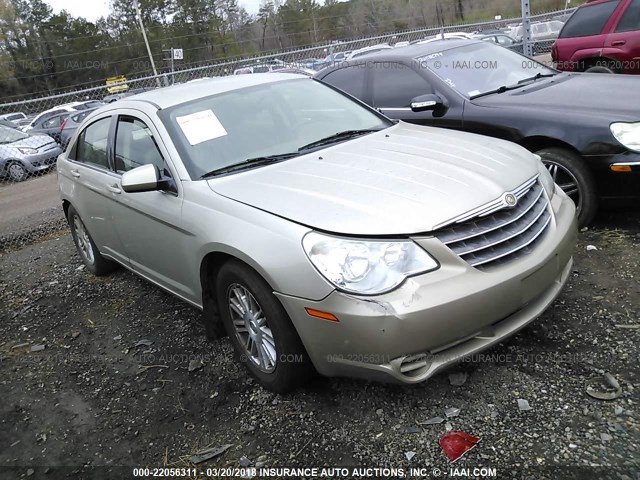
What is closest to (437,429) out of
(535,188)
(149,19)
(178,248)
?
(535,188)

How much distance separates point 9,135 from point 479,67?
40.7 feet

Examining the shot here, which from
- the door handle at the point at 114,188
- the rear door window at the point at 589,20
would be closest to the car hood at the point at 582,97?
the door handle at the point at 114,188

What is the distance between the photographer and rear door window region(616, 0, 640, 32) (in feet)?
25.8

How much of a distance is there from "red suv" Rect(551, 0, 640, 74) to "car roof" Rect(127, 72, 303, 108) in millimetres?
5990

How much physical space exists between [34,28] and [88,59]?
8.76 meters

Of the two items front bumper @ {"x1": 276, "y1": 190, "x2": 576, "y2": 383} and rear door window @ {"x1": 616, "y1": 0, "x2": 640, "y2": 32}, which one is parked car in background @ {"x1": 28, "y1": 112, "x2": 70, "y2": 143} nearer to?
rear door window @ {"x1": 616, "y1": 0, "x2": 640, "y2": 32}

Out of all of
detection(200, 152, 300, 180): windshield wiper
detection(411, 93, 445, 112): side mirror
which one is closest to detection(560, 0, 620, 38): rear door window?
detection(411, 93, 445, 112): side mirror

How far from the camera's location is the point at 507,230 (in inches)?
103

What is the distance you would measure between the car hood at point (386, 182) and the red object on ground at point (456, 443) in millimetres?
950

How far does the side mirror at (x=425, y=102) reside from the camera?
4.64m

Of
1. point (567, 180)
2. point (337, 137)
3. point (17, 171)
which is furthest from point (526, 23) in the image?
point (17, 171)

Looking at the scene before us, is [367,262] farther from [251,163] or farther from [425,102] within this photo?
[425,102]

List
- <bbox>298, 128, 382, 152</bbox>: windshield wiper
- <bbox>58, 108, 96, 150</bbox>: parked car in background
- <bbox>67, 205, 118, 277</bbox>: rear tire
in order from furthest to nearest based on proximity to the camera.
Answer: <bbox>58, 108, 96, 150</bbox>: parked car in background < <bbox>67, 205, 118, 277</bbox>: rear tire < <bbox>298, 128, 382, 152</bbox>: windshield wiper

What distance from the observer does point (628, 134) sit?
3736 mm
